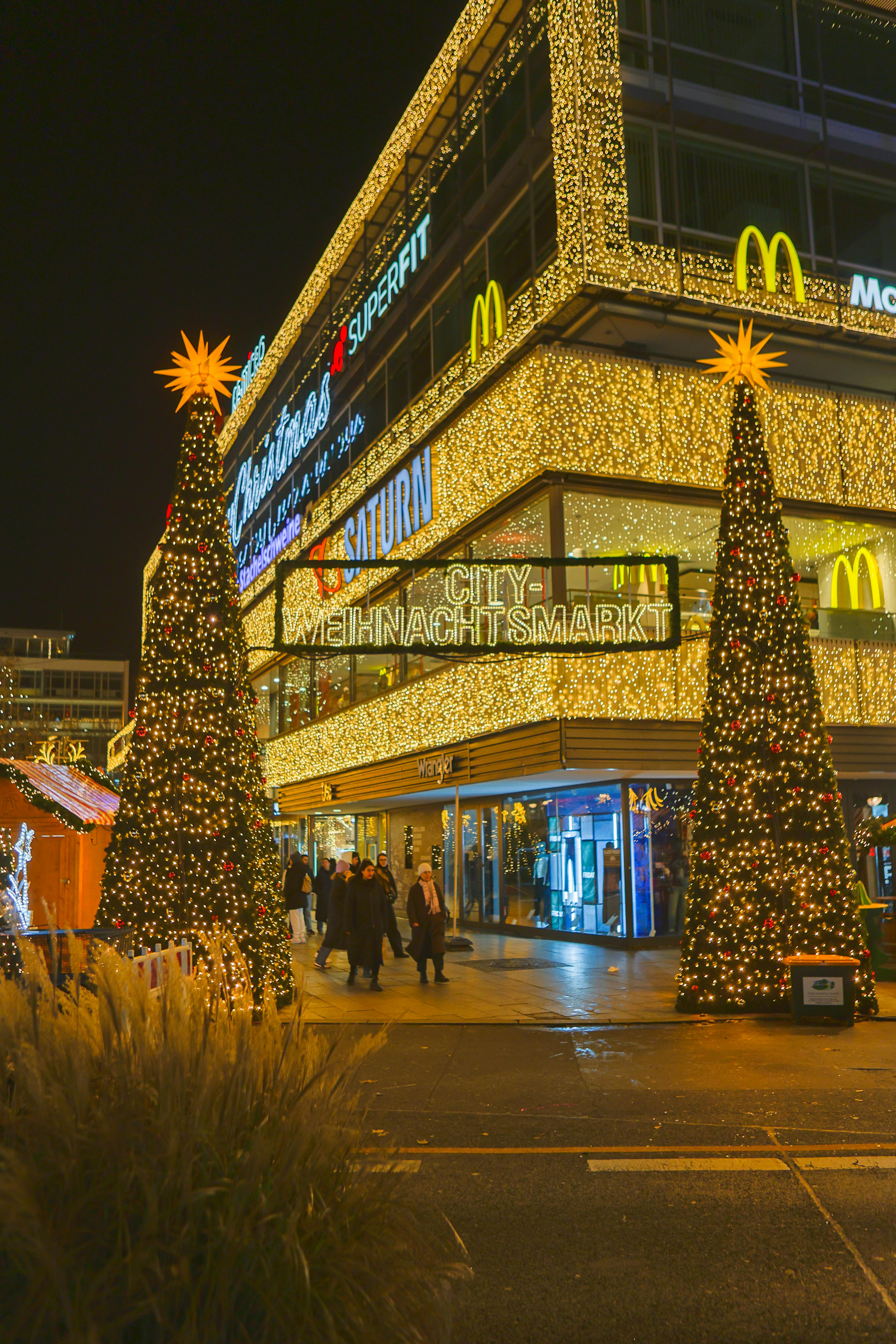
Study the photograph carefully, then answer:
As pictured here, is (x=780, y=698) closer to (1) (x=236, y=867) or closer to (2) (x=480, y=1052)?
(2) (x=480, y=1052)

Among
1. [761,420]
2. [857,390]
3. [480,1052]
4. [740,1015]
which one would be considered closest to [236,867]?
[480,1052]

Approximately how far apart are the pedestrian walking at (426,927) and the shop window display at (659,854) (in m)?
4.48

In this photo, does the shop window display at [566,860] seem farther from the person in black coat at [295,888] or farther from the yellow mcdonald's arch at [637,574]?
the person in black coat at [295,888]

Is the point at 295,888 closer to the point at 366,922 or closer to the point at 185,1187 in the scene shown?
the point at 366,922

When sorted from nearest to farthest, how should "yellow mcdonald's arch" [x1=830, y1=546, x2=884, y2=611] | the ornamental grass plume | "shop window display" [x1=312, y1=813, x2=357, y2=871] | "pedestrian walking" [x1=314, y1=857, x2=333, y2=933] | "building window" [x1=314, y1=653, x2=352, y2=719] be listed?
the ornamental grass plume
"yellow mcdonald's arch" [x1=830, y1=546, x2=884, y2=611]
"pedestrian walking" [x1=314, y1=857, x2=333, y2=933]
"building window" [x1=314, y1=653, x2=352, y2=719]
"shop window display" [x1=312, y1=813, x2=357, y2=871]

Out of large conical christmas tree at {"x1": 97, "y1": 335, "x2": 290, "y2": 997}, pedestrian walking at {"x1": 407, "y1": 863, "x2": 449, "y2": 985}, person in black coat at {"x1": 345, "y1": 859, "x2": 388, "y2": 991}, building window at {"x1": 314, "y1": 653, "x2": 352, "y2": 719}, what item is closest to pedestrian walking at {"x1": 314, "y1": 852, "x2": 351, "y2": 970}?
person in black coat at {"x1": 345, "y1": 859, "x2": 388, "y2": 991}

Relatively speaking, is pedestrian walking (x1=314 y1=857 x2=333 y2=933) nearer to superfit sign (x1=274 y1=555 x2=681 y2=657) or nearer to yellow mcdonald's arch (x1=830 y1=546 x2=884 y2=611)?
superfit sign (x1=274 y1=555 x2=681 y2=657)

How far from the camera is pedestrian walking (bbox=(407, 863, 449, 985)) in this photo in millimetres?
14750

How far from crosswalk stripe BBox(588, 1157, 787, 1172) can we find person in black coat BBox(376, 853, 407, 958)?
9.86 m

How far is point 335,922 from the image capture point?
16.1 m

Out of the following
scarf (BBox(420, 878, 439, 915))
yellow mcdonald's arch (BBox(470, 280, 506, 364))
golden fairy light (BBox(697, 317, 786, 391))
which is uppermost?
yellow mcdonald's arch (BBox(470, 280, 506, 364))

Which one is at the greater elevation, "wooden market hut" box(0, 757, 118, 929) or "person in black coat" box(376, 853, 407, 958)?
"wooden market hut" box(0, 757, 118, 929)

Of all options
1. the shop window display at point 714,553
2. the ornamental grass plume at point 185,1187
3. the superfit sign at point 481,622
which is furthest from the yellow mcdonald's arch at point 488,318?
the ornamental grass plume at point 185,1187

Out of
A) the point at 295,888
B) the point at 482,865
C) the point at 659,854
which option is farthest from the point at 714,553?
the point at 295,888
